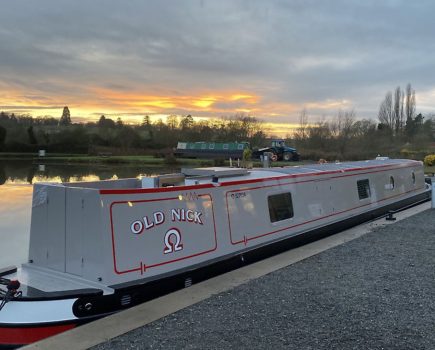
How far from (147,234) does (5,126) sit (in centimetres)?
7251

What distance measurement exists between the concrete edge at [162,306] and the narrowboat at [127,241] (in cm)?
24

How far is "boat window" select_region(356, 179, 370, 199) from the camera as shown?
10.9 metres

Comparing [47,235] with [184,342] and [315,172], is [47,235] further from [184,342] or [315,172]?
[315,172]

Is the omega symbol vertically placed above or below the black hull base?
above

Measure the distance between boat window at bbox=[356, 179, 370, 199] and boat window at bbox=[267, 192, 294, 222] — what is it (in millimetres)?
3218

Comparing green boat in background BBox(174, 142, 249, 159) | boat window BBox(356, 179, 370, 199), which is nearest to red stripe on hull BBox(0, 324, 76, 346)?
boat window BBox(356, 179, 370, 199)

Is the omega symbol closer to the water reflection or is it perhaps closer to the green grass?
the green grass

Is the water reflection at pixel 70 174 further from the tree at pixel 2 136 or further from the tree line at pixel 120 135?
the tree at pixel 2 136

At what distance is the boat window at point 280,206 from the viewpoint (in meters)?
7.80

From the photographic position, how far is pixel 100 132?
6731cm

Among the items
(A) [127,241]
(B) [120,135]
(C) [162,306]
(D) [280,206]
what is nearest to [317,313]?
(C) [162,306]

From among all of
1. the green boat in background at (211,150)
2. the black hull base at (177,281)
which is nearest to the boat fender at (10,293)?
the black hull base at (177,281)

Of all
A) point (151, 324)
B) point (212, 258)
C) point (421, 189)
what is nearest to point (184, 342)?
point (151, 324)

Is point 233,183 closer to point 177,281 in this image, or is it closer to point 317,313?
point 177,281
